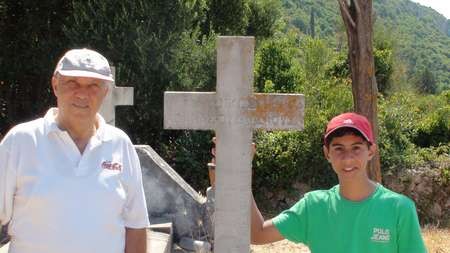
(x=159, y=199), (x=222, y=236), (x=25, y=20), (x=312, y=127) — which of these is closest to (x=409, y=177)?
(x=312, y=127)

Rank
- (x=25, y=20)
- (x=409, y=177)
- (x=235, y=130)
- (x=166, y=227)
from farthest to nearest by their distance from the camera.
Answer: (x=409, y=177), (x=25, y=20), (x=166, y=227), (x=235, y=130)

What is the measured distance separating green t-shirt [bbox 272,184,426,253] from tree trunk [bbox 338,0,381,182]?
392cm

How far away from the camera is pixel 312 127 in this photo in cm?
1170

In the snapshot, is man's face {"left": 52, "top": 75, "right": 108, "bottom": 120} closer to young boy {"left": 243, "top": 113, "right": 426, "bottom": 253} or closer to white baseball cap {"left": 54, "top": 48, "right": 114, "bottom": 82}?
white baseball cap {"left": 54, "top": 48, "right": 114, "bottom": 82}

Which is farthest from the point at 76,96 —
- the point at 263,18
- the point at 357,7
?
the point at 263,18

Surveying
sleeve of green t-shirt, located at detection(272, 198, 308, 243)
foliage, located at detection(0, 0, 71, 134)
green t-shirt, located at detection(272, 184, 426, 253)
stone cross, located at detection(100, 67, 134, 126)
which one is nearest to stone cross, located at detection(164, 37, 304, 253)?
sleeve of green t-shirt, located at detection(272, 198, 308, 243)

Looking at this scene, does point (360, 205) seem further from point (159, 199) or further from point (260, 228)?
point (159, 199)

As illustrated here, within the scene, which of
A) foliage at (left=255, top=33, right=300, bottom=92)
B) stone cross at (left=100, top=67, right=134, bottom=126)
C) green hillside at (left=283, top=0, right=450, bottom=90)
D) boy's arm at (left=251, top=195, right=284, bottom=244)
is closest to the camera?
boy's arm at (left=251, top=195, right=284, bottom=244)

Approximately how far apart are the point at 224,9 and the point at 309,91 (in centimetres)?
296

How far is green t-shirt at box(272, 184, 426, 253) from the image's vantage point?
2211mm

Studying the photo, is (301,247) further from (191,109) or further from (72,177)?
(72,177)

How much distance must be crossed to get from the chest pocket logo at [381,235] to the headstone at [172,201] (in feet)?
13.6

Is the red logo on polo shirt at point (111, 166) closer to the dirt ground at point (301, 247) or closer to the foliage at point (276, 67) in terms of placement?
the dirt ground at point (301, 247)

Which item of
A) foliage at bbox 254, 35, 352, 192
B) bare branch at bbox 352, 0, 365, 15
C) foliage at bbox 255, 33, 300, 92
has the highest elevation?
bare branch at bbox 352, 0, 365, 15
